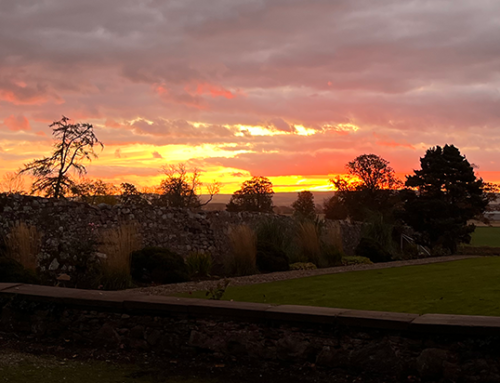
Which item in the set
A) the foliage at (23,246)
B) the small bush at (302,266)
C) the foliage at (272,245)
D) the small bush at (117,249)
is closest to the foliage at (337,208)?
the foliage at (272,245)

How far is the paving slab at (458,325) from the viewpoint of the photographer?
4.12 metres

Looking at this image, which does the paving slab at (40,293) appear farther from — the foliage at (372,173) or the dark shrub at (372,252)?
the foliage at (372,173)

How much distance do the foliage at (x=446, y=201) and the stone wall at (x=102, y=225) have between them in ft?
24.6

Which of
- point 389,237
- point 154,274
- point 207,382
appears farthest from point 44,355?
point 389,237

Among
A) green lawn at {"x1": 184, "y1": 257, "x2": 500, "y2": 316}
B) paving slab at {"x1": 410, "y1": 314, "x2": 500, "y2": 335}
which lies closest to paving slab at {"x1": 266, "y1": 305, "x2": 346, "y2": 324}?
paving slab at {"x1": 410, "y1": 314, "x2": 500, "y2": 335}

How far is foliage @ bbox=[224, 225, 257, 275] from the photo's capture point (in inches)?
505

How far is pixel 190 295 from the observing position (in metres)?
8.70

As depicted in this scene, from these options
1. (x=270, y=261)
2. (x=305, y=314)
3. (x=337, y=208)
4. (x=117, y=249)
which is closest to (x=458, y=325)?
(x=305, y=314)

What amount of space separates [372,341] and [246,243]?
338 inches

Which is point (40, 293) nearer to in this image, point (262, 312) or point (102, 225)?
point (262, 312)

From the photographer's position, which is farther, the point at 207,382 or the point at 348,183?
the point at 348,183

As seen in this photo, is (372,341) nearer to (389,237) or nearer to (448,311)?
(448,311)

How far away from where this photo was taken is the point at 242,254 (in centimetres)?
1305

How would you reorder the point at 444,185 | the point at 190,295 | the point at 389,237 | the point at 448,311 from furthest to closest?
1. the point at 444,185
2. the point at 389,237
3. the point at 190,295
4. the point at 448,311
